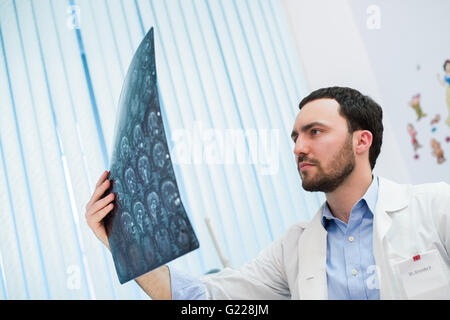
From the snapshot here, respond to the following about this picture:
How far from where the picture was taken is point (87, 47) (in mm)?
1945

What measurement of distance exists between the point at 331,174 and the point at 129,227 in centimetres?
52

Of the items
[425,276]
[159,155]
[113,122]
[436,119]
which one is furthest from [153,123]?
[436,119]

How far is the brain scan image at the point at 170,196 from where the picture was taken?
0.76 m

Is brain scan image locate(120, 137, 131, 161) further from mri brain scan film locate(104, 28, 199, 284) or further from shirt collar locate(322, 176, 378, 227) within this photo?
shirt collar locate(322, 176, 378, 227)

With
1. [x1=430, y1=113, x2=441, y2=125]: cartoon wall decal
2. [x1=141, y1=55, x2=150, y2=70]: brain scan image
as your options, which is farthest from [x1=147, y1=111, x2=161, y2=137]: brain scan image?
[x1=430, y1=113, x2=441, y2=125]: cartoon wall decal

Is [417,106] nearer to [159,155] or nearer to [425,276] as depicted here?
[425,276]

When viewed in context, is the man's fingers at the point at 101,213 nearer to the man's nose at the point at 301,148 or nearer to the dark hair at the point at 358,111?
the man's nose at the point at 301,148

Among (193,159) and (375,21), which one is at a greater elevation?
(375,21)

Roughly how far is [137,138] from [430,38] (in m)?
1.41

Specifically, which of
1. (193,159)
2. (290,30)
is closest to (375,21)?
(290,30)

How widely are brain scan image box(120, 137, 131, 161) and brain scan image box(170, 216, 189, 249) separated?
22 cm

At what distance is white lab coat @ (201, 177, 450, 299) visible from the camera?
89 centimetres
